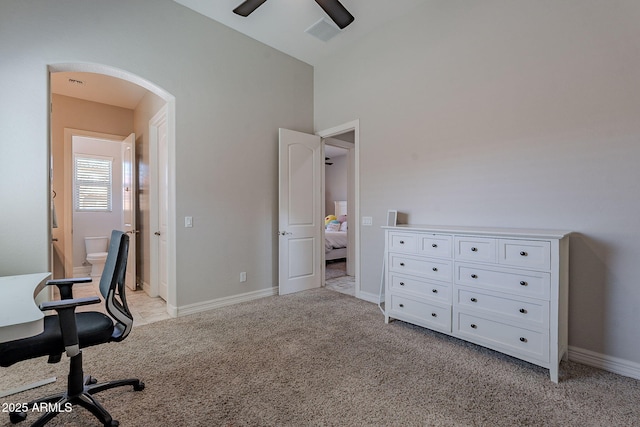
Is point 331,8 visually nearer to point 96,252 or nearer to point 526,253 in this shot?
point 526,253

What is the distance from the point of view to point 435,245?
2.57 m

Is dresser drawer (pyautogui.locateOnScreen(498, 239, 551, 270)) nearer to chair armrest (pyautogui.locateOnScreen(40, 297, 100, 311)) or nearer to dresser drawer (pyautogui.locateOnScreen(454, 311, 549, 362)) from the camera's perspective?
dresser drawer (pyautogui.locateOnScreen(454, 311, 549, 362))

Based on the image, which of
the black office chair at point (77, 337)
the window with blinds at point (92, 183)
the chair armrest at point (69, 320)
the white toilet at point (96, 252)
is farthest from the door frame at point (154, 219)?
the window with blinds at point (92, 183)

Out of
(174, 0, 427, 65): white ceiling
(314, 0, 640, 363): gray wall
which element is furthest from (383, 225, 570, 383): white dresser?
(174, 0, 427, 65): white ceiling

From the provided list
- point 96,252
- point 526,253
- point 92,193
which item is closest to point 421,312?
point 526,253

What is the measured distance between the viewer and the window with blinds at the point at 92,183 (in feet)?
18.8

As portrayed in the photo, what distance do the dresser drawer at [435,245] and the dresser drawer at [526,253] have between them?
0.40 metres

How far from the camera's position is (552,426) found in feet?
5.07

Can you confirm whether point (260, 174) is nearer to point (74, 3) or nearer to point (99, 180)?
point (74, 3)

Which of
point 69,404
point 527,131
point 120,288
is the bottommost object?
point 69,404

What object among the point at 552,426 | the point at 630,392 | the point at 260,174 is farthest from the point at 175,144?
the point at 630,392

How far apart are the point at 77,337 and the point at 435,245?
2497 mm

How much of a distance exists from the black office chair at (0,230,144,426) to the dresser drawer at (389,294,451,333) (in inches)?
84.6

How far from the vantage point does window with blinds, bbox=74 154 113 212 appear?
5734mm
